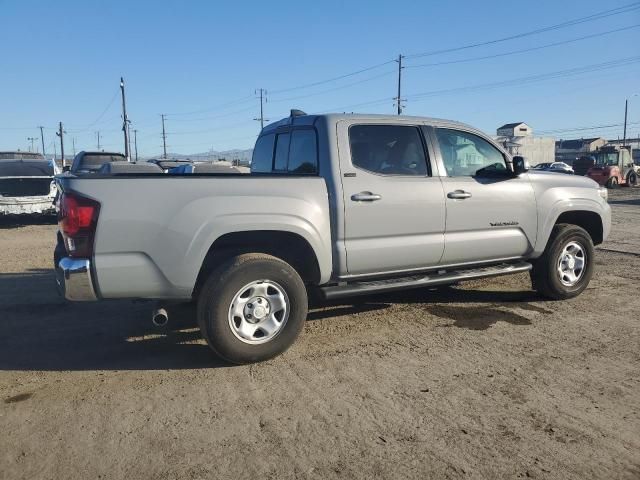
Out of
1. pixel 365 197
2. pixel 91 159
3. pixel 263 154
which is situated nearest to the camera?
pixel 365 197

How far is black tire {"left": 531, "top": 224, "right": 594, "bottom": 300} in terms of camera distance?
18.9 feet

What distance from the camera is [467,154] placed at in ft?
17.6

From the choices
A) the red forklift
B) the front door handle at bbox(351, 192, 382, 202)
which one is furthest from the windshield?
the front door handle at bbox(351, 192, 382, 202)

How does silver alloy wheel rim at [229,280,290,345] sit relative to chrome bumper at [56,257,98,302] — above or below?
below

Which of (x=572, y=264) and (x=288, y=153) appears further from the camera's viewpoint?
(x=572, y=264)

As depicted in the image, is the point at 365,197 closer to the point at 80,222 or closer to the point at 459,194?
the point at 459,194

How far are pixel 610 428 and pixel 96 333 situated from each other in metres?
4.34

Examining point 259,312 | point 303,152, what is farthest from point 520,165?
point 259,312

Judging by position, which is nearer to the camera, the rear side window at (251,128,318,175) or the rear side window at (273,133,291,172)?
the rear side window at (251,128,318,175)

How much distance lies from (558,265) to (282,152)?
337 centimetres

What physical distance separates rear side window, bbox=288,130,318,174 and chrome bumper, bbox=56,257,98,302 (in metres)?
2.06

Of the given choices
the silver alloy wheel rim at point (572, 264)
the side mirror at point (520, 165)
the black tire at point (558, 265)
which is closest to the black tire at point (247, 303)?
the side mirror at point (520, 165)

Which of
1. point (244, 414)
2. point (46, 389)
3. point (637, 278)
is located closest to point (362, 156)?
point (244, 414)

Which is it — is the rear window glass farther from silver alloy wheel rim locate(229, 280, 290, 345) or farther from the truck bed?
silver alloy wheel rim locate(229, 280, 290, 345)
